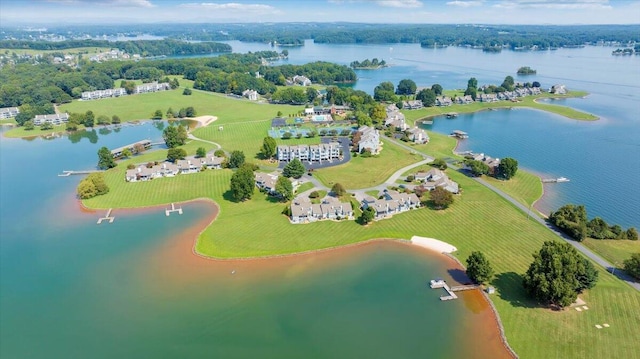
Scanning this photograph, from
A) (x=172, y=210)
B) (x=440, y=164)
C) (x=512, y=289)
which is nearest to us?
(x=512, y=289)

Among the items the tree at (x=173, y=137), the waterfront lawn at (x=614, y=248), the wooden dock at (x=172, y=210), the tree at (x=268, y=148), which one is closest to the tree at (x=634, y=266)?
the waterfront lawn at (x=614, y=248)

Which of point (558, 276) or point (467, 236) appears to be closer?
point (558, 276)

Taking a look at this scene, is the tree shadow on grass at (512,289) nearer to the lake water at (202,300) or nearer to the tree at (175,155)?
the lake water at (202,300)

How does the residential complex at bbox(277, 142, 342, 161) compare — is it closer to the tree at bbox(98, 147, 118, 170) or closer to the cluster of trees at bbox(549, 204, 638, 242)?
the tree at bbox(98, 147, 118, 170)

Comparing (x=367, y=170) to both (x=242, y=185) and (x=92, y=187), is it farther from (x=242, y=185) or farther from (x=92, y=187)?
(x=92, y=187)

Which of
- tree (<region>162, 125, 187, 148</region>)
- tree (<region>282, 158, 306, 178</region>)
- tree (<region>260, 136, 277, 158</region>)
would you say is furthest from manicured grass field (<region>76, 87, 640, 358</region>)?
tree (<region>260, 136, 277, 158</region>)

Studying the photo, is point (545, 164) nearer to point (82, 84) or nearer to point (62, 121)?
point (62, 121)

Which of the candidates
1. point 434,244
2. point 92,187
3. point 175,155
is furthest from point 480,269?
point 92,187
